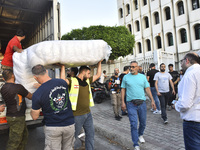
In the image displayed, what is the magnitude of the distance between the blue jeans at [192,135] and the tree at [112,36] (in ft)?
52.8

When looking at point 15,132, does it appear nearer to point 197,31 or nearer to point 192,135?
point 192,135

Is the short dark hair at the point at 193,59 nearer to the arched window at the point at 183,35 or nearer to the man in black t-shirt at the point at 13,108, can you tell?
the man in black t-shirt at the point at 13,108

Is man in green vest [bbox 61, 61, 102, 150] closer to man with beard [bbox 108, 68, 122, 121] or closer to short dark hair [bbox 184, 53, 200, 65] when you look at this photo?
short dark hair [bbox 184, 53, 200, 65]

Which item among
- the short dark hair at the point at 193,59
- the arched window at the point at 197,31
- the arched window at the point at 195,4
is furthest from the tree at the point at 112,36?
the short dark hair at the point at 193,59

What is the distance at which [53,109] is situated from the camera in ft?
7.32

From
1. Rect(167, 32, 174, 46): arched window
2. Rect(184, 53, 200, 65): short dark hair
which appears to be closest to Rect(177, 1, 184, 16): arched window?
Rect(167, 32, 174, 46): arched window

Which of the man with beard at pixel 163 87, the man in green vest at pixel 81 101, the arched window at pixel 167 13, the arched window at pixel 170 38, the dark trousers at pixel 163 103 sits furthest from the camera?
the arched window at pixel 167 13

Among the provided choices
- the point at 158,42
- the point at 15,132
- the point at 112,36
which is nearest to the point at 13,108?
the point at 15,132

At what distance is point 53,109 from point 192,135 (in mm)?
1809

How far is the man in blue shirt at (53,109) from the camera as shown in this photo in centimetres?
221

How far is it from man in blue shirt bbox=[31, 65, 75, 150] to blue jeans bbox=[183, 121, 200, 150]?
156 centimetres

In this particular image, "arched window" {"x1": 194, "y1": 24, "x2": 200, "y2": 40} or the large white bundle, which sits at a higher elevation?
"arched window" {"x1": 194, "y1": 24, "x2": 200, "y2": 40}

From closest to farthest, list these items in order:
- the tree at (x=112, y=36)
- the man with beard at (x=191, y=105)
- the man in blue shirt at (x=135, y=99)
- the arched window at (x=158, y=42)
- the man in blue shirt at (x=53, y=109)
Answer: the man with beard at (x=191, y=105) < the man in blue shirt at (x=53, y=109) < the man in blue shirt at (x=135, y=99) < the tree at (x=112, y=36) < the arched window at (x=158, y=42)

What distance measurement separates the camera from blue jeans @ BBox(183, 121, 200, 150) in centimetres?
208
